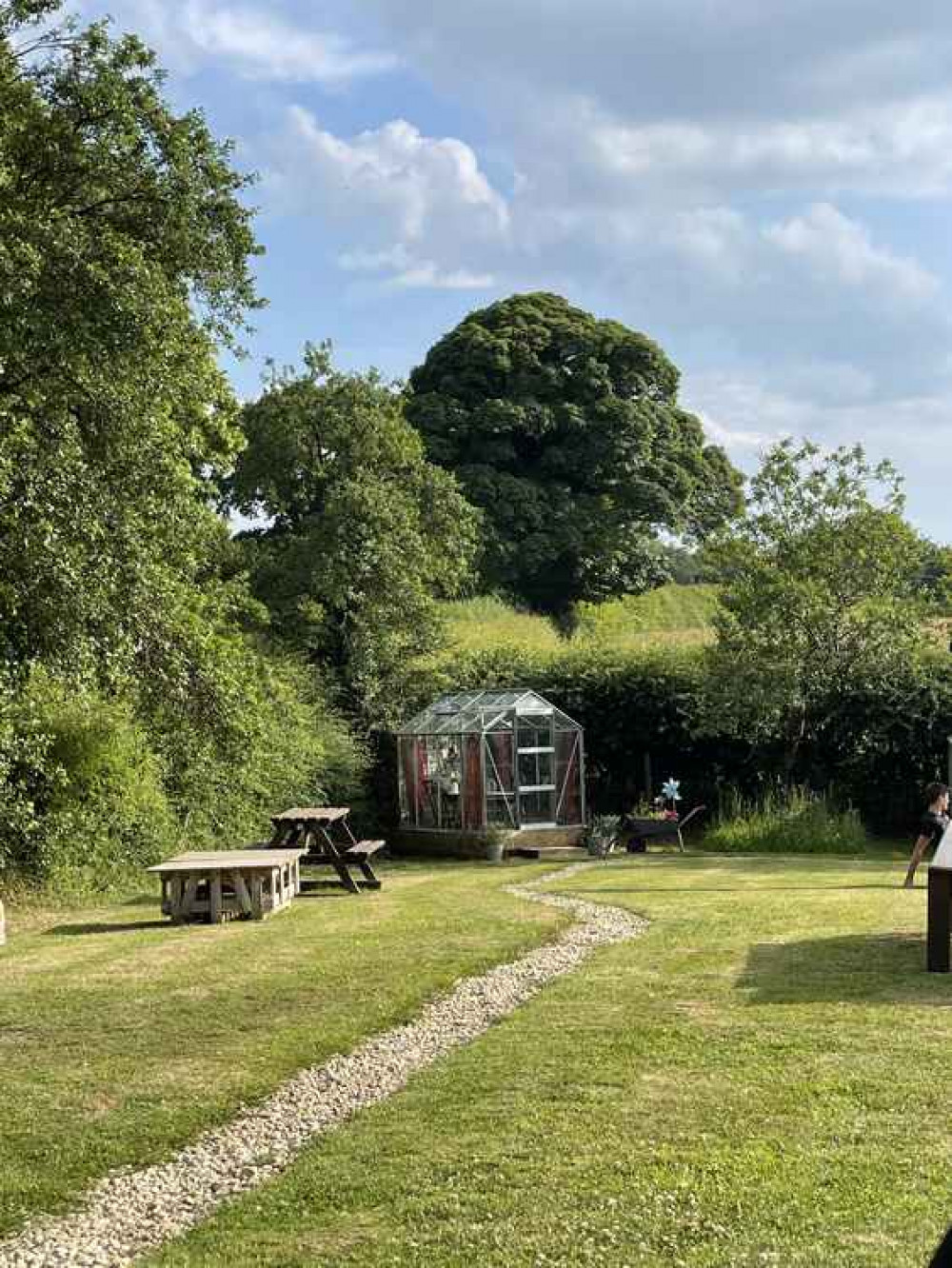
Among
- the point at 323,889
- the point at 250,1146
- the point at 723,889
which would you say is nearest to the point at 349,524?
the point at 323,889

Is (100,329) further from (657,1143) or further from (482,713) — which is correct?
(482,713)

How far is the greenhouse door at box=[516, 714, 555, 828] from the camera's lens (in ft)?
71.5

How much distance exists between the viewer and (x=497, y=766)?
21.7 metres

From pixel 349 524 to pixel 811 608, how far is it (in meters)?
8.00

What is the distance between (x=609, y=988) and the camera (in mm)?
8516

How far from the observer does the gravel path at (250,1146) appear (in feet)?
15.2

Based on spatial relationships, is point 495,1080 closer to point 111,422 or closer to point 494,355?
point 111,422

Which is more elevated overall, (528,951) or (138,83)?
(138,83)

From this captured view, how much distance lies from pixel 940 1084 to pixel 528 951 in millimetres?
4558

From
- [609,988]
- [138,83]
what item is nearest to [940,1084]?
[609,988]

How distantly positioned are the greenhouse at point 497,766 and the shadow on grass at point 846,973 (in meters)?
11.3

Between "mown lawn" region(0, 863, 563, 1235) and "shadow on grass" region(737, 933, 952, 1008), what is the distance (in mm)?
2034

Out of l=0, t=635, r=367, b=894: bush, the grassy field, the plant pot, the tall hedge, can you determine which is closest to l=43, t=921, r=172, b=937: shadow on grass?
l=0, t=635, r=367, b=894: bush

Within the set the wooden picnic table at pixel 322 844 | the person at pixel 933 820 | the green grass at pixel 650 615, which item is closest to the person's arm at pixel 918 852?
the person at pixel 933 820
